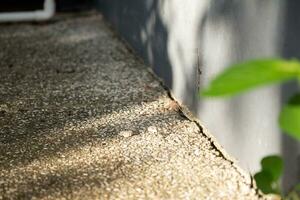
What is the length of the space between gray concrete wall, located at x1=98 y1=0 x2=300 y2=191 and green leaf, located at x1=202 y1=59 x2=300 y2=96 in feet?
3.19

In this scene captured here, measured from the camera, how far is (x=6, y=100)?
387 cm

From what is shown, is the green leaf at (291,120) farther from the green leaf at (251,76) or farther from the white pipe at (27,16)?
the white pipe at (27,16)

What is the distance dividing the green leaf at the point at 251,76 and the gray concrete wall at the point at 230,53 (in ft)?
3.19

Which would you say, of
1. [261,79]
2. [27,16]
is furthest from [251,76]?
[27,16]

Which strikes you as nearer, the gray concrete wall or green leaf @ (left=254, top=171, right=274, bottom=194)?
green leaf @ (left=254, top=171, right=274, bottom=194)

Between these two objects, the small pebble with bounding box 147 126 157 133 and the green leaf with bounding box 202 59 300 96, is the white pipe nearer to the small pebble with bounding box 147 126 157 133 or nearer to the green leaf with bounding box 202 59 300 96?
the small pebble with bounding box 147 126 157 133

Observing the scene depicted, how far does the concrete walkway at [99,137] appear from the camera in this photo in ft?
8.39

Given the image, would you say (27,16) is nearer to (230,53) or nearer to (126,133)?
(126,133)

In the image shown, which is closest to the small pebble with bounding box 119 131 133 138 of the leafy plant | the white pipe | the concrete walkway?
the concrete walkway

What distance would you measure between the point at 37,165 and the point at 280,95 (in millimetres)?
1503

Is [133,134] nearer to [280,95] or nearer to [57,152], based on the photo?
[57,152]

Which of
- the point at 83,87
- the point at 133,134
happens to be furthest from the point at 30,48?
the point at 133,134

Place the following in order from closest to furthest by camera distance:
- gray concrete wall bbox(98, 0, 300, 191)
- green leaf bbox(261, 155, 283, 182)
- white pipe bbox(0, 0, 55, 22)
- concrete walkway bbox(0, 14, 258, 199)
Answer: green leaf bbox(261, 155, 283, 182) → gray concrete wall bbox(98, 0, 300, 191) → concrete walkway bbox(0, 14, 258, 199) → white pipe bbox(0, 0, 55, 22)

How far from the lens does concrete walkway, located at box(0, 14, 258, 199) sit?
256 cm
